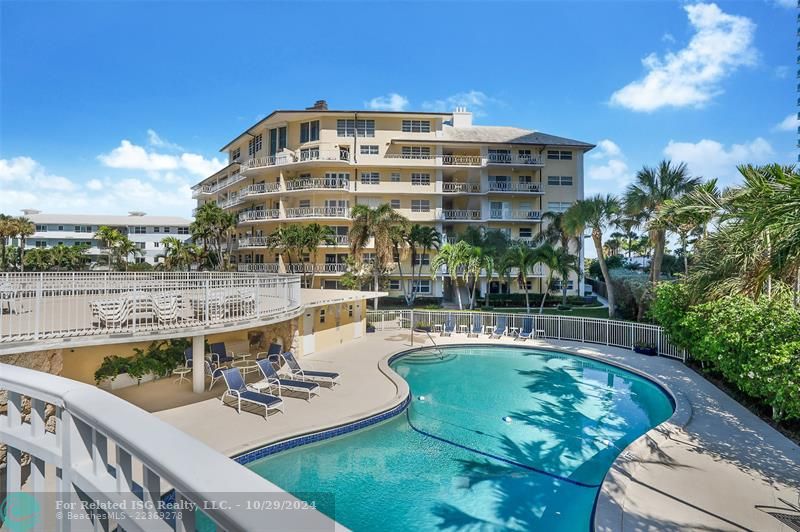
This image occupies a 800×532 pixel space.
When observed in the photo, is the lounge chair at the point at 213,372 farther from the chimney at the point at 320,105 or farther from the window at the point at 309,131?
the chimney at the point at 320,105

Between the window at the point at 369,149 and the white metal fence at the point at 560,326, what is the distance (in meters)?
18.3

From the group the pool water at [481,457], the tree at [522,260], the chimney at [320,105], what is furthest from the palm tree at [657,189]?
the chimney at [320,105]

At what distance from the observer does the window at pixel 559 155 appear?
39875 millimetres

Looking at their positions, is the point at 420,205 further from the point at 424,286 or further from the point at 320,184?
the point at 320,184

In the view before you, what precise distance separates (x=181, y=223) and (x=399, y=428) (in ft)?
212

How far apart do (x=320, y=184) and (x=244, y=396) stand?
27.7 meters

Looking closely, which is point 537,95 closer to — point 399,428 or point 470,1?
point 470,1

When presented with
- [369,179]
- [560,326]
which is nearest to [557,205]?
[369,179]

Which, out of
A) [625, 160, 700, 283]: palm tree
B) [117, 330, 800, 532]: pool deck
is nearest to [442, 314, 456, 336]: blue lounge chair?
[117, 330, 800, 532]: pool deck

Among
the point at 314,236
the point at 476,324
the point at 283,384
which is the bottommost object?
the point at 283,384

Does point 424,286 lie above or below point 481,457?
above

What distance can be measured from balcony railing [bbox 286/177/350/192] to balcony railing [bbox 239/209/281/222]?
275 cm

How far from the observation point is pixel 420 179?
38406mm

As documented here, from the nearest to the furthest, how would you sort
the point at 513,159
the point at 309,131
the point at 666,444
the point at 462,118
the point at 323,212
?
the point at 666,444, the point at 323,212, the point at 309,131, the point at 513,159, the point at 462,118
